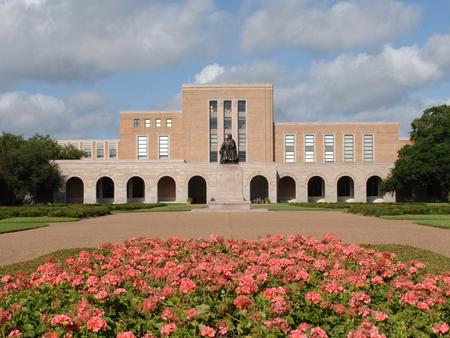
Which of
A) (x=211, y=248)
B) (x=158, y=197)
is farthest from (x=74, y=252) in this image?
(x=158, y=197)

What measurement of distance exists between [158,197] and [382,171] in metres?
28.5

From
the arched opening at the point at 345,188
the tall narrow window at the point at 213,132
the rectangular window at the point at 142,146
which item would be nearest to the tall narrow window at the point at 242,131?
the tall narrow window at the point at 213,132

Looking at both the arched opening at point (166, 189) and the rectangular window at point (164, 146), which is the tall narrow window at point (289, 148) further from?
the rectangular window at point (164, 146)

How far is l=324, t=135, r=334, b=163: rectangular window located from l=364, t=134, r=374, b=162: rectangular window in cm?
455

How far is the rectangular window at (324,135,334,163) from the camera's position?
7406cm

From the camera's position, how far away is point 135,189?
71.3 m

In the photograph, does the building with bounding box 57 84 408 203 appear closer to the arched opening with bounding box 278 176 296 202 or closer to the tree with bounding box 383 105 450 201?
the arched opening with bounding box 278 176 296 202

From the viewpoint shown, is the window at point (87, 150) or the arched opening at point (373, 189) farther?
the window at point (87, 150)

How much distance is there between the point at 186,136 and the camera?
240ft

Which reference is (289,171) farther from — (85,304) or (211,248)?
(85,304)

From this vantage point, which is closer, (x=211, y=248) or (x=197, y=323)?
(x=197, y=323)

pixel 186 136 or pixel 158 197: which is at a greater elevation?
pixel 186 136

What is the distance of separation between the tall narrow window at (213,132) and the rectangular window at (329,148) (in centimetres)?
1508

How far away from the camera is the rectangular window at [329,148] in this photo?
74062mm
